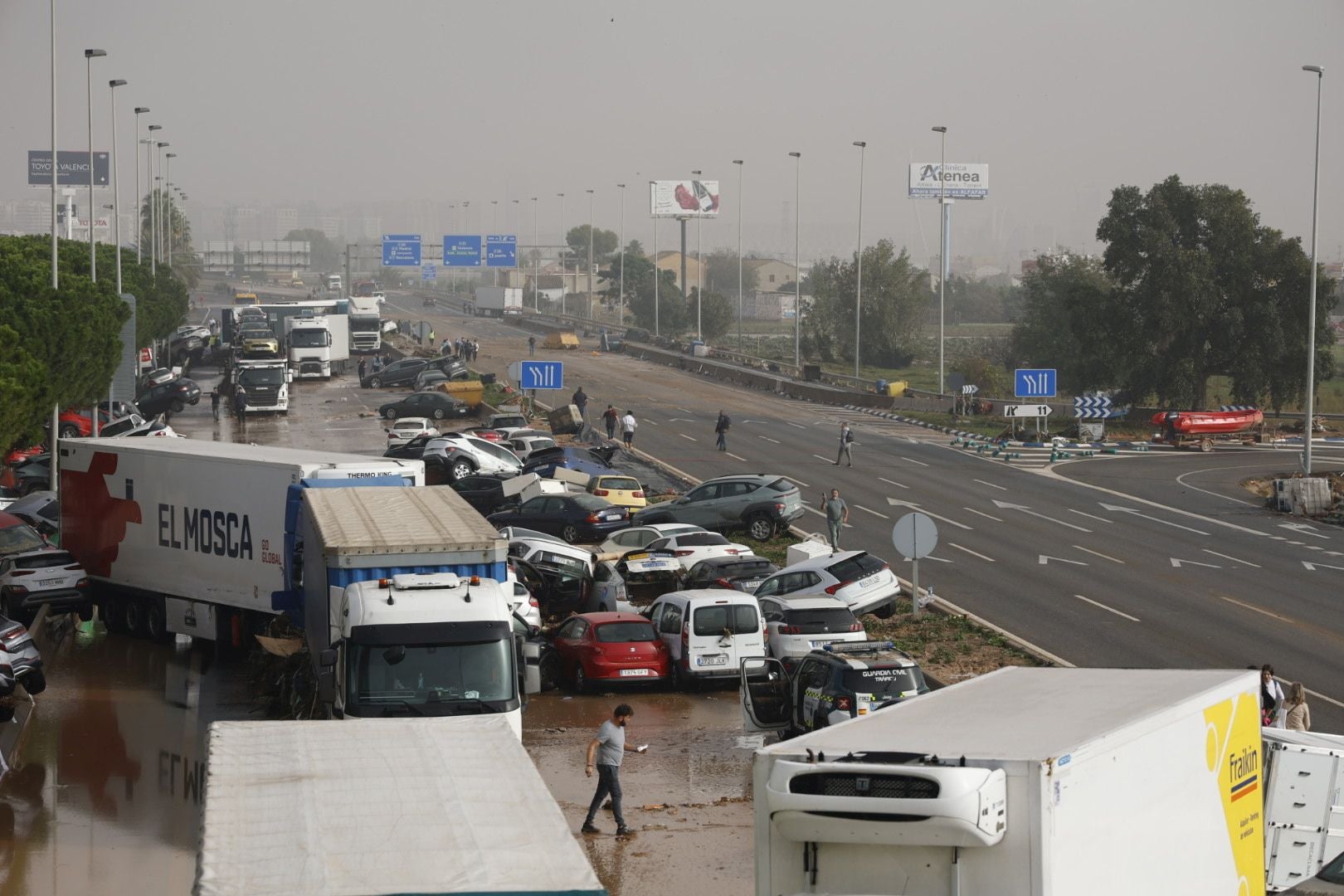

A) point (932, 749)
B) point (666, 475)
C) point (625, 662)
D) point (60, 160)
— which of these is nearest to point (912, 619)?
point (625, 662)

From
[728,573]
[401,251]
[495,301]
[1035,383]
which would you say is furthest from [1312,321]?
[495,301]

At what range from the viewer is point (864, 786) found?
688cm

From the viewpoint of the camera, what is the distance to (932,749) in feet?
23.2

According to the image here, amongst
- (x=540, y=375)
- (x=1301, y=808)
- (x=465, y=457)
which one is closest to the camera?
(x=1301, y=808)

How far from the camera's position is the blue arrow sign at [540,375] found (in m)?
55.3

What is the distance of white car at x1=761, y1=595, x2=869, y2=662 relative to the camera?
20312 mm

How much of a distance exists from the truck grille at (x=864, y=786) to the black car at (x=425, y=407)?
49.5 meters

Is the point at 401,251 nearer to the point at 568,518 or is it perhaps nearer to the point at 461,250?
the point at 461,250

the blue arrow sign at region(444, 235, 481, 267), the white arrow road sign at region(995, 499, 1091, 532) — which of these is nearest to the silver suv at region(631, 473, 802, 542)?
the white arrow road sign at region(995, 499, 1091, 532)

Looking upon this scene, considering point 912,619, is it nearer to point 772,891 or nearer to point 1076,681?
point 1076,681

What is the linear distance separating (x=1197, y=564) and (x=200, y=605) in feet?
64.5

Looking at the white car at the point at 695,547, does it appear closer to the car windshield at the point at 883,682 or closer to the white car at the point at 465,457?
the white car at the point at 465,457

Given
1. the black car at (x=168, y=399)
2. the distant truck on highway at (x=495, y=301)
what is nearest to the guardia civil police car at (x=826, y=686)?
the black car at (x=168, y=399)

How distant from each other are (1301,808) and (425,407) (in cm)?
4675
